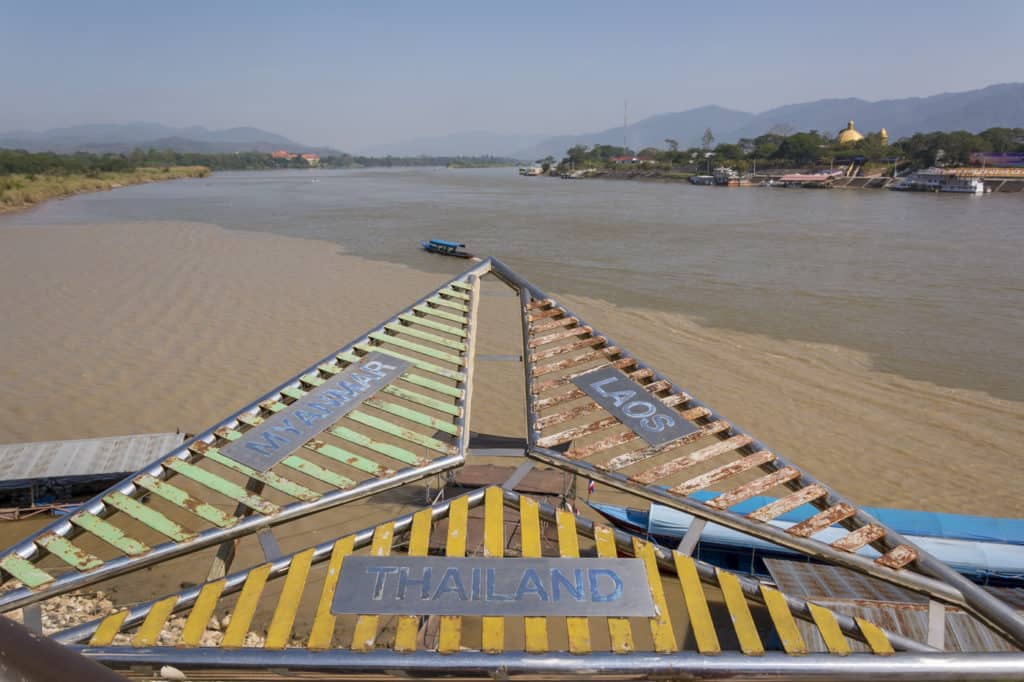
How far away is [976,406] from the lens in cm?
1416

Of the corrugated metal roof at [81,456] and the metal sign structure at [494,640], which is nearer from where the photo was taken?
the metal sign structure at [494,640]

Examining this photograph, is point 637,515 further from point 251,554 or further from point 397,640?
point 397,640

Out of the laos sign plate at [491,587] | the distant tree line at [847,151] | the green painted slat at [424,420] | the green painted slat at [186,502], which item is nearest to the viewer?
the laos sign plate at [491,587]

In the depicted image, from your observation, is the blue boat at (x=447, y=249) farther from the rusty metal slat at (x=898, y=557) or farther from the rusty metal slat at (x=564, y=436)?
the rusty metal slat at (x=898, y=557)

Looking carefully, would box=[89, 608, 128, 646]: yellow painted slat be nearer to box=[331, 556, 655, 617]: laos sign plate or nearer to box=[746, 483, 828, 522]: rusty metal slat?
box=[331, 556, 655, 617]: laos sign plate

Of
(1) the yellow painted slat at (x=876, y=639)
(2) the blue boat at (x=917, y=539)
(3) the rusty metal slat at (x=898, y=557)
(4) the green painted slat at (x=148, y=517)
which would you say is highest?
(4) the green painted slat at (x=148, y=517)

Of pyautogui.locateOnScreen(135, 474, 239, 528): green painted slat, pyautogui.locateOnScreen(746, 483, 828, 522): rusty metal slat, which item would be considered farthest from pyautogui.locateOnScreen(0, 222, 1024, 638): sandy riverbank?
pyautogui.locateOnScreen(746, 483, 828, 522): rusty metal slat

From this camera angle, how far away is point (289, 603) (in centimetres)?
317

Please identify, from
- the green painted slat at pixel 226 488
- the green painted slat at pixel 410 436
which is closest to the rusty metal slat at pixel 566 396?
the green painted slat at pixel 410 436

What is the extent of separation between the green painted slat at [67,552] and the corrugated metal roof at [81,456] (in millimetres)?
7015

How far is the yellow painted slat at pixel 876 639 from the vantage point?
9.64 ft

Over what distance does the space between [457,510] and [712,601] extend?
5492 millimetres

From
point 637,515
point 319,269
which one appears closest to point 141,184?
point 319,269

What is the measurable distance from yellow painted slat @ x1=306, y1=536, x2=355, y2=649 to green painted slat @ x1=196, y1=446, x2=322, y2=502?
0.47 metres
